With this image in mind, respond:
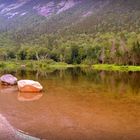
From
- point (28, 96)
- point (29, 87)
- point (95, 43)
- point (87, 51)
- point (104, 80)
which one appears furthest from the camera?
point (95, 43)

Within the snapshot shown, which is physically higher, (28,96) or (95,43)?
(95,43)

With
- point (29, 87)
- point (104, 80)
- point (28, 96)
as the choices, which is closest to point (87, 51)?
point (104, 80)

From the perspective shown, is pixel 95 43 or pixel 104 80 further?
pixel 95 43

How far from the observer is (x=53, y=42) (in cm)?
18288

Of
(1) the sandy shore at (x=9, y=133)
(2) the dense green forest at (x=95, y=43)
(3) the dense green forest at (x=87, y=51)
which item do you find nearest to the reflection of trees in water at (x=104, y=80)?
(1) the sandy shore at (x=9, y=133)

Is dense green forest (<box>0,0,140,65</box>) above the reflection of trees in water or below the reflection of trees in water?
Result: above

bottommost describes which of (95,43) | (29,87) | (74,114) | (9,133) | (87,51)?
(74,114)

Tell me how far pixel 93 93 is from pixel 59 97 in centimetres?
465

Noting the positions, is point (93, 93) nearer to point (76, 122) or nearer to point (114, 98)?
point (114, 98)

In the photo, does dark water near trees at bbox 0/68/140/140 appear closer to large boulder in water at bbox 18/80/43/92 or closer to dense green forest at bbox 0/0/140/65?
large boulder in water at bbox 18/80/43/92

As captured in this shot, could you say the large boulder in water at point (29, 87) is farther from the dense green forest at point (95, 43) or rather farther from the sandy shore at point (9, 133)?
the dense green forest at point (95, 43)

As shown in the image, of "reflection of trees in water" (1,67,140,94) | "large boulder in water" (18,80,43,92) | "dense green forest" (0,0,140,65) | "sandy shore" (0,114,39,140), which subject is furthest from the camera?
"dense green forest" (0,0,140,65)

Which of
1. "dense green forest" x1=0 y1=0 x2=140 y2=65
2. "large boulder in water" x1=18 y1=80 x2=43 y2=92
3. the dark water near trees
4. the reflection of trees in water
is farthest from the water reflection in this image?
"dense green forest" x1=0 y1=0 x2=140 y2=65

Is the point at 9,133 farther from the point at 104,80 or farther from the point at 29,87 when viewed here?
the point at 104,80
